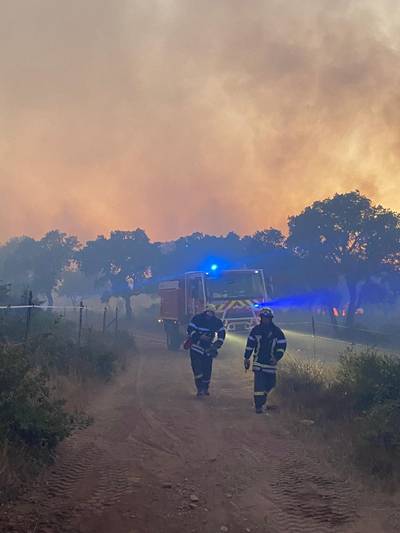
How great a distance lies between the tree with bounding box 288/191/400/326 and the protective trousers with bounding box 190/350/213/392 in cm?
2507

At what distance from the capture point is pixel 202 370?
1036 centimetres

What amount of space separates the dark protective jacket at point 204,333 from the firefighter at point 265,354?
1.22 metres

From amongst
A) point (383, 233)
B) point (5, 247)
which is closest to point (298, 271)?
point (383, 233)

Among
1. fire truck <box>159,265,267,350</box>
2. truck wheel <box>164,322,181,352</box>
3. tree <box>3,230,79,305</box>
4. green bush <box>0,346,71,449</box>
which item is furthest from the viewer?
tree <box>3,230,79,305</box>

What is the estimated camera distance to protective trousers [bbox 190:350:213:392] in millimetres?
10273

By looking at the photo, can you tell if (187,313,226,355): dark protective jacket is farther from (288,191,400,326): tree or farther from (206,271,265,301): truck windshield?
(288,191,400,326): tree

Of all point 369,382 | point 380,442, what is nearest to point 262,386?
point 369,382

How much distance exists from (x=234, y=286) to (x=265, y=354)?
7.89 metres

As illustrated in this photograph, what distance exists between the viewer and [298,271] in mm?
36062

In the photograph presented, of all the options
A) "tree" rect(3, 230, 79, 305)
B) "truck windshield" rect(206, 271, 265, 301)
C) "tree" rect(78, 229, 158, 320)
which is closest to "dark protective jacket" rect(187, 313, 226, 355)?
"truck windshield" rect(206, 271, 265, 301)

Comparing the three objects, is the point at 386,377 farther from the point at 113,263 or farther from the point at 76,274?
the point at 76,274

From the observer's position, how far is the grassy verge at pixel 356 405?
5.64m

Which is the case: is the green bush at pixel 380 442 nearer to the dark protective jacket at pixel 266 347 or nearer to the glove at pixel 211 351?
the dark protective jacket at pixel 266 347

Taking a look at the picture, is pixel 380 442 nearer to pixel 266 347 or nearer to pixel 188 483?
pixel 188 483
